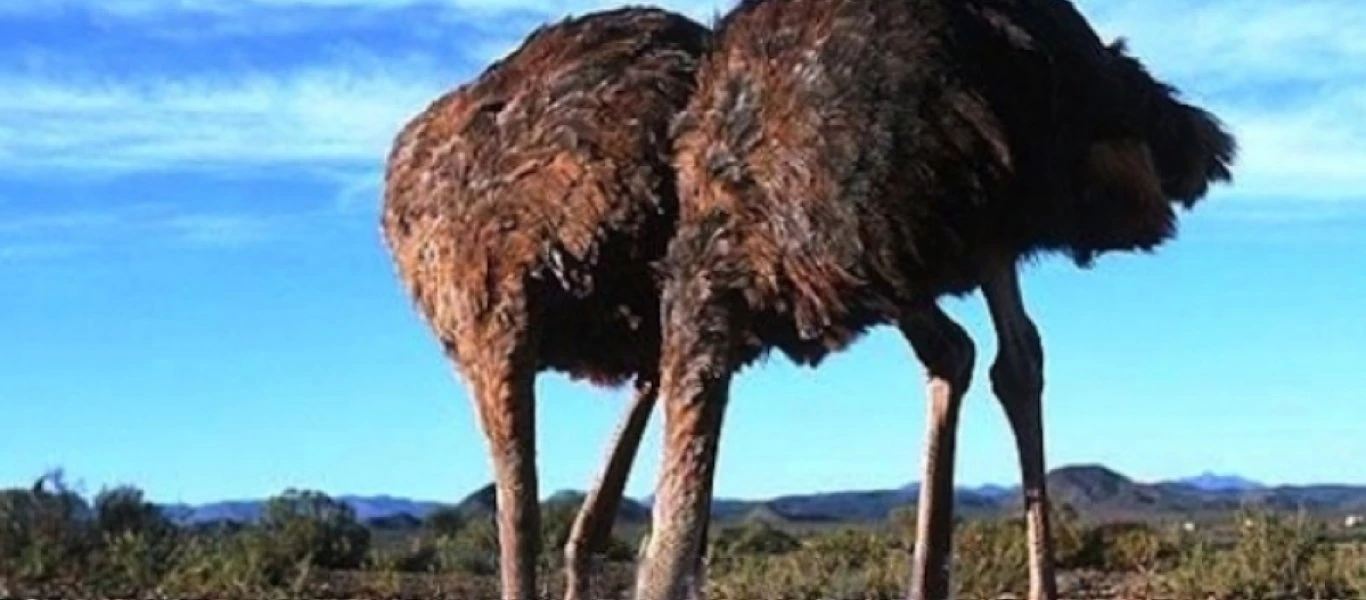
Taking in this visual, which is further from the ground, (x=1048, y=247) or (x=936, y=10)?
(x=936, y=10)

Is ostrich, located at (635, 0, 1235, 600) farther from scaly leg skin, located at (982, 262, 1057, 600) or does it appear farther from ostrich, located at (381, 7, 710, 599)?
ostrich, located at (381, 7, 710, 599)

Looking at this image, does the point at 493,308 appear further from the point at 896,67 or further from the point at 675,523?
the point at 896,67

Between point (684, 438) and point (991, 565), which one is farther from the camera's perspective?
point (991, 565)

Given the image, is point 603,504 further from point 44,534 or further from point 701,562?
point 44,534

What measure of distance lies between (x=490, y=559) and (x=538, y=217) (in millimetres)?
12059

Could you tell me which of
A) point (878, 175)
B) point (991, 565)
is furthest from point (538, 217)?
point (991, 565)

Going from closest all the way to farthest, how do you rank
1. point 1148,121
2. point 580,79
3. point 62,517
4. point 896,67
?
point 896,67 < point 1148,121 < point 580,79 < point 62,517

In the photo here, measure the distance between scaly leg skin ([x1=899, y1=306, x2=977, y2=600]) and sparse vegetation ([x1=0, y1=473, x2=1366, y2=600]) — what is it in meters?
4.98

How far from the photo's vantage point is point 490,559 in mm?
19688

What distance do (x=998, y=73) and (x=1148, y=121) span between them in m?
0.56

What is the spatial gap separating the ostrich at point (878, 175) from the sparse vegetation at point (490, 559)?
218 inches

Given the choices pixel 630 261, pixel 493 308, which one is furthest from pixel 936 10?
pixel 493 308

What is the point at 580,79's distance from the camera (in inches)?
315

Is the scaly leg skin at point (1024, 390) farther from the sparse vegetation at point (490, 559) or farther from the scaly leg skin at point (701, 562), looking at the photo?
the sparse vegetation at point (490, 559)
